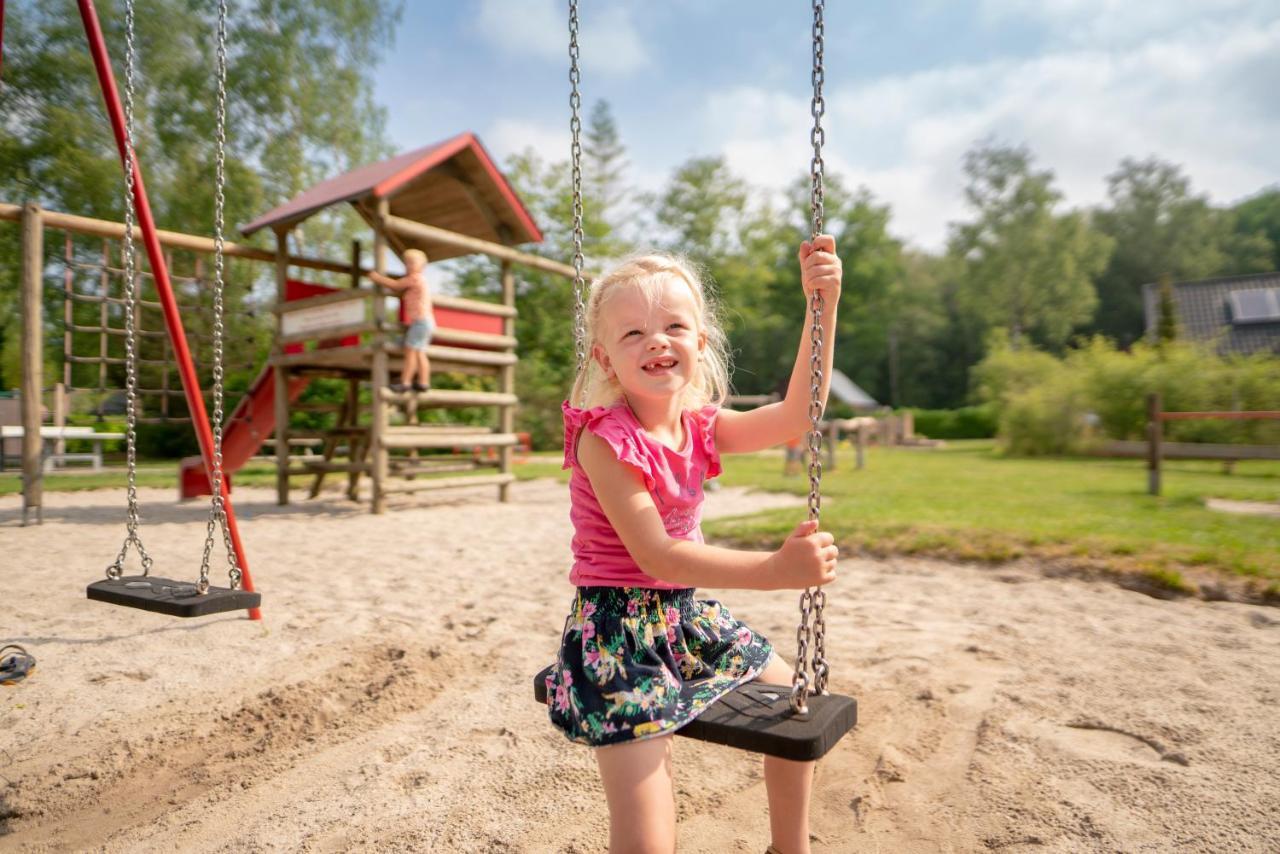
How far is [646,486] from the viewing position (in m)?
1.66

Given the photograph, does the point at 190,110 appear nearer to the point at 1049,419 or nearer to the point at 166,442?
the point at 166,442

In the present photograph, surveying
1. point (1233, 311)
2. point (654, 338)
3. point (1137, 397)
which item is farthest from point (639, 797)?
point (1233, 311)

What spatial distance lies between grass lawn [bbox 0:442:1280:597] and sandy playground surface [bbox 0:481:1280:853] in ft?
2.06

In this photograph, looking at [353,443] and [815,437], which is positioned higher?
[815,437]

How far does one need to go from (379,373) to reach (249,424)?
1.87 metres

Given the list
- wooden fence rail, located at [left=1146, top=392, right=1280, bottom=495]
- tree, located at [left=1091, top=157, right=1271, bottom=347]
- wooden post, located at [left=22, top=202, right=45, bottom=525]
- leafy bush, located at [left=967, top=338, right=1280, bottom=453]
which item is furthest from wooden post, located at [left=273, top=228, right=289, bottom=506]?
tree, located at [left=1091, top=157, right=1271, bottom=347]

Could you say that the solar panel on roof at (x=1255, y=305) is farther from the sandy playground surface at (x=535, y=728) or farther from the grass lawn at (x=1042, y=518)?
the sandy playground surface at (x=535, y=728)

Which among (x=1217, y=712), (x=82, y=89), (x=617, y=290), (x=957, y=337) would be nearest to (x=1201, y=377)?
(x=1217, y=712)

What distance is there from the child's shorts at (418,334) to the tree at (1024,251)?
38.0 metres

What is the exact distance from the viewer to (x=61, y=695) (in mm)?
2840

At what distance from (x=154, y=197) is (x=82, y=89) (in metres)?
3.61

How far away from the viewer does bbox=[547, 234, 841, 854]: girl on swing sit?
1.54 meters

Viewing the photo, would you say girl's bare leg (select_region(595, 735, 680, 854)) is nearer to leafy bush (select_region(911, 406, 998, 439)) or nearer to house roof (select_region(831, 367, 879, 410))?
leafy bush (select_region(911, 406, 998, 439))

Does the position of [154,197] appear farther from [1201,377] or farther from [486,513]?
[1201,377]
